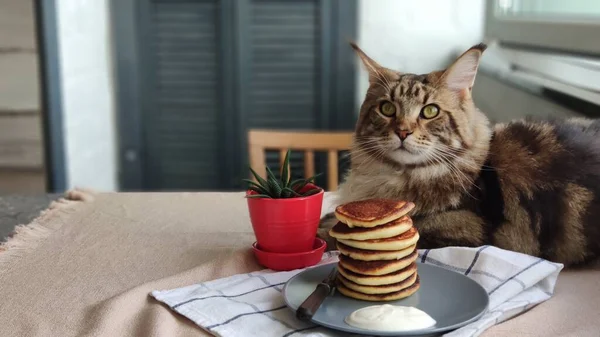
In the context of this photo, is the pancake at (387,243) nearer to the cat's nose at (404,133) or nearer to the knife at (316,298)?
the knife at (316,298)

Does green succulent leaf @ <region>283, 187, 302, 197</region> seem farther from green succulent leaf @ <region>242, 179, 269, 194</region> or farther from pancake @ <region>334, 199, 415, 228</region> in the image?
pancake @ <region>334, 199, 415, 228</region>

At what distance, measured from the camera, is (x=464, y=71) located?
44.3 inches

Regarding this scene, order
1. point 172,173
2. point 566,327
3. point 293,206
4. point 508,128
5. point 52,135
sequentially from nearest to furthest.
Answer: point 566,327
point 293,206
point 508,128
point 52,135
point 172,173

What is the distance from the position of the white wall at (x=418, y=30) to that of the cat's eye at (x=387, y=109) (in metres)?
1.76

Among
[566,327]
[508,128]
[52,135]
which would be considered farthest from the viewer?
[52,135]

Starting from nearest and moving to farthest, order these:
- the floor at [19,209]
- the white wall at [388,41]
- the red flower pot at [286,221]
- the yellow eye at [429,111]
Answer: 1. the red flower pot at [286,221]
2. the yellow eye at [429,111]
3. the floor at [19,209]
4. the white wall at [388,41]

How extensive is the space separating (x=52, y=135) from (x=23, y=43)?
343mm

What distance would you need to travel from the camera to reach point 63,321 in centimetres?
86

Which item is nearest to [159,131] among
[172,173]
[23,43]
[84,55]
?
[172,173]

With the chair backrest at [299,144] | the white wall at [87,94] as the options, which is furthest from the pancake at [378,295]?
the white wall at [87,94]

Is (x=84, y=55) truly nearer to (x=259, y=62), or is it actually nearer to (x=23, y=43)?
(x=23, y=43)

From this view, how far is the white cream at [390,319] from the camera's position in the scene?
30.5 inches

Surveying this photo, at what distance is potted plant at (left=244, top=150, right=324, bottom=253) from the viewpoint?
39.8 inches

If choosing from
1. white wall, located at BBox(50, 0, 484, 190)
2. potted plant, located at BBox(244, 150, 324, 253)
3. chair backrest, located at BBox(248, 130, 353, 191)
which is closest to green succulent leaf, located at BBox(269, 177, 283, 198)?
potted plant, located at BBox(244, 150, 324, 253)
